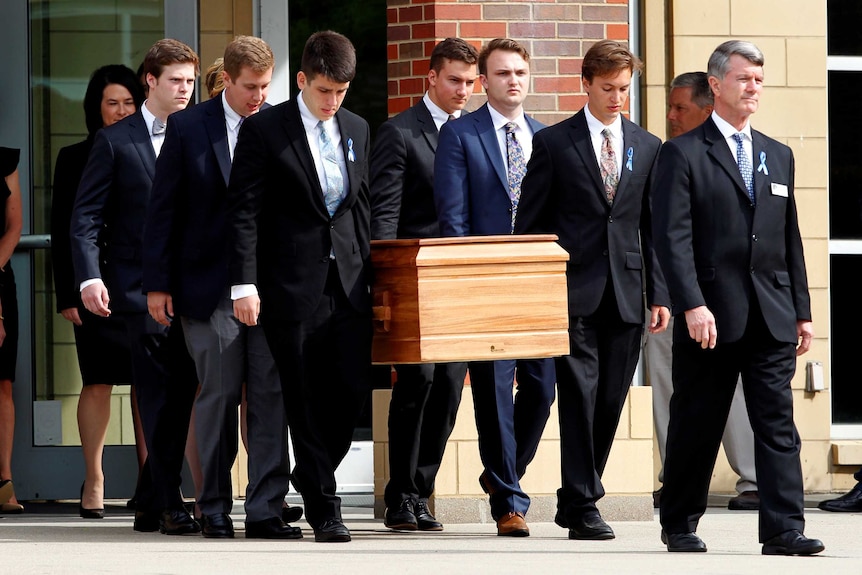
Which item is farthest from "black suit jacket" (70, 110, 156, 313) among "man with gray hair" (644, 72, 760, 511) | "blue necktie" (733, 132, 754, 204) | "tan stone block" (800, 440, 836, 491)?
"tan stone block" (800, 440, 836, 491)

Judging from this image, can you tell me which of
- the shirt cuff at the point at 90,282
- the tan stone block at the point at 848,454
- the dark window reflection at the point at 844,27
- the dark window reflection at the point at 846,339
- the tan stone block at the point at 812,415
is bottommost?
the tan stone block at the point at 848,454

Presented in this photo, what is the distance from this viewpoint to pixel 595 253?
7859 millimetres

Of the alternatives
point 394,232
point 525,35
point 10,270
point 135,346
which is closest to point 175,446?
point 135,346

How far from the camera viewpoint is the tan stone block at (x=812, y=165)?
10320 millimetres

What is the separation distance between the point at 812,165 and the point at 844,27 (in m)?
0.84

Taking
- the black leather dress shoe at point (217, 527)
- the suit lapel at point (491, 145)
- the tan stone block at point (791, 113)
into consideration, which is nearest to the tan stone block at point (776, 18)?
the tan stone block at point (791, 113)

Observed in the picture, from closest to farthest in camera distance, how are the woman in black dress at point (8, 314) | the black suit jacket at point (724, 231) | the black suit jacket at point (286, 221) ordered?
the black suit jacket at point (724, 231)
the black suit jacket at point (286, 221)
the woman in black dress at point (8, 314)

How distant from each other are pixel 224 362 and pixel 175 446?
59 centimetres

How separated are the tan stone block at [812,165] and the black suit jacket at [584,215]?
261 cm

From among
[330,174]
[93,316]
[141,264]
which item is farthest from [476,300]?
[93,316]

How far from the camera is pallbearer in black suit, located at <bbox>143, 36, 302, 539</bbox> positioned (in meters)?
7.83

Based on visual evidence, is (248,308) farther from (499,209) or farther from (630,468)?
(630,468)

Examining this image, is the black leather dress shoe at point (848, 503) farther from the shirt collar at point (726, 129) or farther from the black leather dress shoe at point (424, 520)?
the shirt collar at point (726, 129)

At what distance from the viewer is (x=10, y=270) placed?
9727 millimetres
